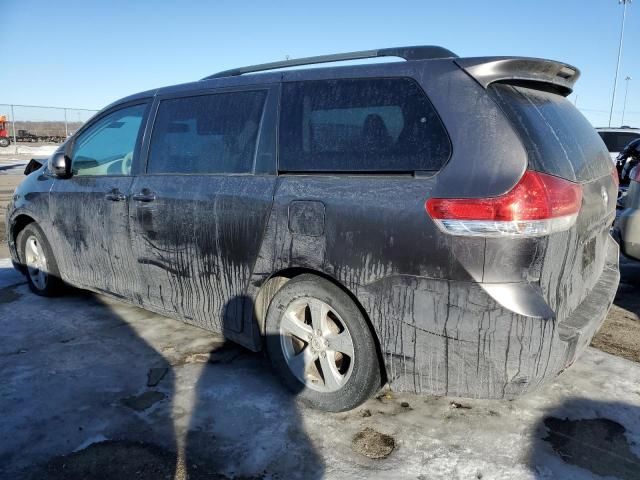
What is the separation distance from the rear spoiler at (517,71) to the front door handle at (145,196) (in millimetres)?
2161

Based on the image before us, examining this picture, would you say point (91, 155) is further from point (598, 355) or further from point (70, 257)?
point (598, 355)

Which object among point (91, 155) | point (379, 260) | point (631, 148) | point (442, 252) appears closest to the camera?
point (442, 252)

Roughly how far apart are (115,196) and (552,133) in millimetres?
2927

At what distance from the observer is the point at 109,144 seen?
414cm

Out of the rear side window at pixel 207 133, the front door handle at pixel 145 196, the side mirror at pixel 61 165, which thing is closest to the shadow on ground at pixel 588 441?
the rear side window at pixel 207 133

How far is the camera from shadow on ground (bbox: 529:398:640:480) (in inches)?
93.4

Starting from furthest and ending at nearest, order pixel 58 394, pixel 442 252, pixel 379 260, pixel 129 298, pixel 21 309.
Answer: pixel 21 309 → pixel 129 298 → pixel 58 394 → pixel 379 260 → pixel 442 252

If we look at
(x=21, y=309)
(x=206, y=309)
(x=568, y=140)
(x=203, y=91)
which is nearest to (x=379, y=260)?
(x=568, y=140)

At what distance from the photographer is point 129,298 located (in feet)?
12.9

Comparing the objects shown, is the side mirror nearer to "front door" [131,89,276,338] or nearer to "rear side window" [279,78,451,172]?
"front door" [131,89,276,338]

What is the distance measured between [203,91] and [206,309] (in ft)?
4.74

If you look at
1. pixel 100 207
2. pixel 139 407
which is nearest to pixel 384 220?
pixel 139 407

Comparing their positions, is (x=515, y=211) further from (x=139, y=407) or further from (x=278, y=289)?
(x=139, y=407)

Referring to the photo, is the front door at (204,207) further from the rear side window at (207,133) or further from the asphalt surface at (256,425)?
the asphalt surface at (256,425)
